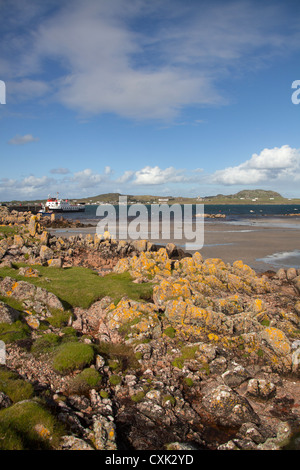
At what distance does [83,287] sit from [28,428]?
12.8 m

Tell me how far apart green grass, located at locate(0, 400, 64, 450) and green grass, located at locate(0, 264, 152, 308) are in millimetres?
9353

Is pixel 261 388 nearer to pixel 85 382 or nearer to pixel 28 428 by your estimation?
pixel 85 382

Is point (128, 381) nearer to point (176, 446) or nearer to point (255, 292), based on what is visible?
point (176, 446)

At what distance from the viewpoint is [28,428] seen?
7.62 metres

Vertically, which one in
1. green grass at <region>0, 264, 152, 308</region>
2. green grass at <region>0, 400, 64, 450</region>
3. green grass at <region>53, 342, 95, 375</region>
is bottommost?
green grass at <region>53, 342, 95, 375</region>

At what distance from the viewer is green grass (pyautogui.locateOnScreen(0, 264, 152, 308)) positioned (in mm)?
18656

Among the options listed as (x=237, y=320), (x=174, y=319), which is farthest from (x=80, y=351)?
(x=237, y=320)

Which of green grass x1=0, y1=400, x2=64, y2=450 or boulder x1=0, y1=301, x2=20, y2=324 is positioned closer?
green grass x1=0, y1=400, x2=64, y2=450

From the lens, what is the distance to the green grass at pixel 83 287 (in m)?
18.7

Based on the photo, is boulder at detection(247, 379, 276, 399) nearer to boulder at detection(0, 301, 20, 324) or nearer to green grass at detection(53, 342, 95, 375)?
green grass at detection(53, 342, 95, 375)

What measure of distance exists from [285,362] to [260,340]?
1.38m

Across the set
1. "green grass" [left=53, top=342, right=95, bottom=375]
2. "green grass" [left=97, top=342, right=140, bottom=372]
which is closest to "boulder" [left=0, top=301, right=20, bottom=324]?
"green grass" [left=53, top=342, right=95, bottom=375]

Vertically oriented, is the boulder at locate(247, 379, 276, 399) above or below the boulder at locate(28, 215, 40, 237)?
below

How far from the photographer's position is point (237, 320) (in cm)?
1545
